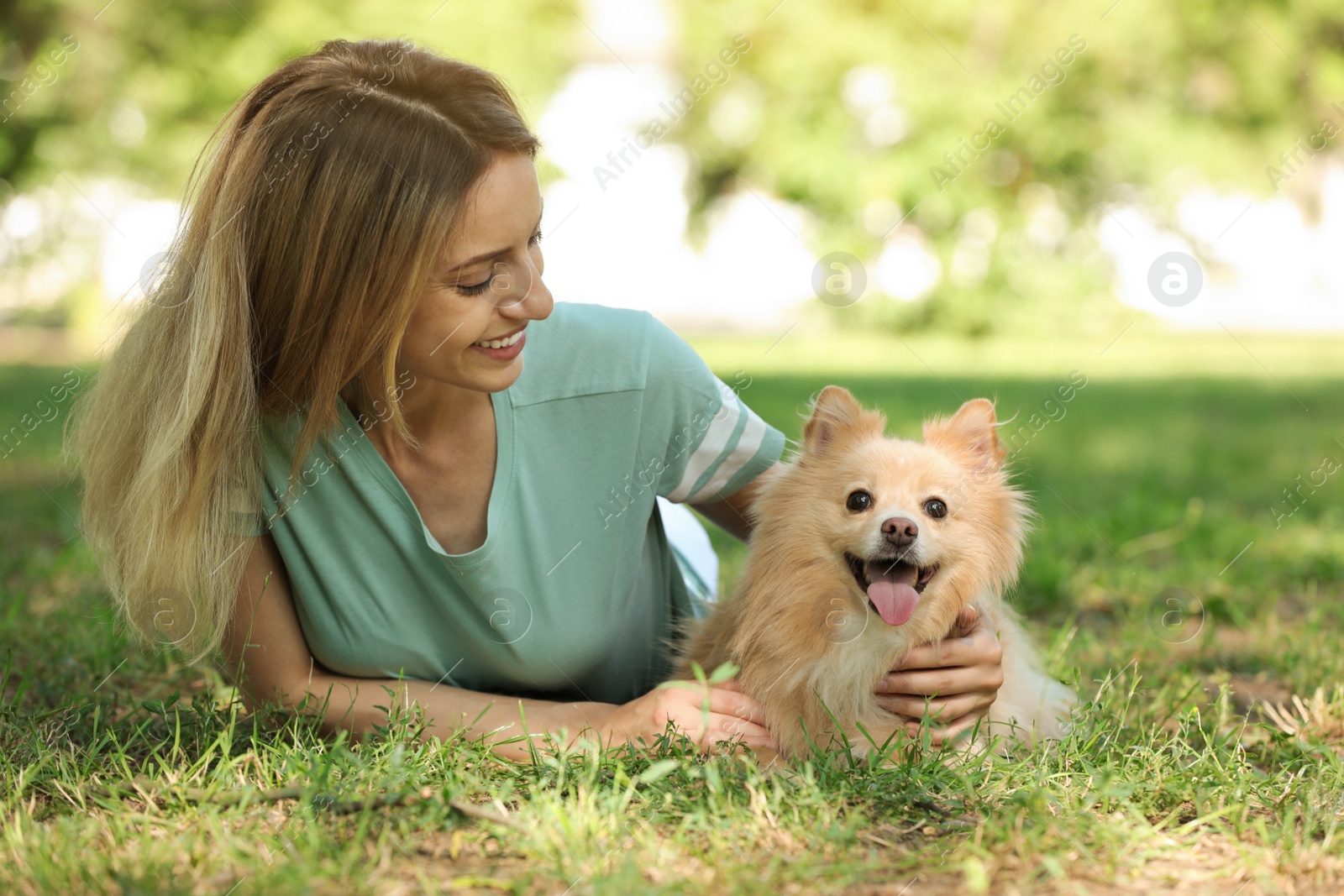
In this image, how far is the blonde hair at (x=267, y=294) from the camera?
2.42 m

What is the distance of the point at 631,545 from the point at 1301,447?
5808mm

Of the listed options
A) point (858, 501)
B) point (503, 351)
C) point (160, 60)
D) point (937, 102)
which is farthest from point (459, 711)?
point (937, 102)

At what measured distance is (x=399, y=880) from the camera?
1.93m

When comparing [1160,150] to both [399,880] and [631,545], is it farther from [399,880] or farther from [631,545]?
[399,880]

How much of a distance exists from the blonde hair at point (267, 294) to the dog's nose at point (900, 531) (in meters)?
1.18

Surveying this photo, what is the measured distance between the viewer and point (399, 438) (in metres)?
2.83

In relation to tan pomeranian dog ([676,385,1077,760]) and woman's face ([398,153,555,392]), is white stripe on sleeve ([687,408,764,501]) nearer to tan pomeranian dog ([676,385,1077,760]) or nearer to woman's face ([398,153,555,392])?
tan pomeranian dog ([676,385,1077,760])

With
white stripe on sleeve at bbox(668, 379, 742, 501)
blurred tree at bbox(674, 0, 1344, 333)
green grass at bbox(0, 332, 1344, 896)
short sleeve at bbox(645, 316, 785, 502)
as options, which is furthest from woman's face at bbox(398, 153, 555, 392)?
blurred tree at bbox(674, 0, 1344, 333)

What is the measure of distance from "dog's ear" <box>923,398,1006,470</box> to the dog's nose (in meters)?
0.34

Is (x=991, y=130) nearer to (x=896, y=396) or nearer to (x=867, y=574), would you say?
(x=896, y=396)

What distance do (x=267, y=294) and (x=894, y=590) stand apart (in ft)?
5.28

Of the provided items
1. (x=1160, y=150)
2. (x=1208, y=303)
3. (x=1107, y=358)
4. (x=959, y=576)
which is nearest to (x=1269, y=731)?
(x=959, y=576)

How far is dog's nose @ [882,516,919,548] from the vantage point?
254 cm

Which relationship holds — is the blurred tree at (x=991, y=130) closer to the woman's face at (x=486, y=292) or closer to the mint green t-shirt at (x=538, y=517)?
the mint green t-shirt at (x=538, y=517)
